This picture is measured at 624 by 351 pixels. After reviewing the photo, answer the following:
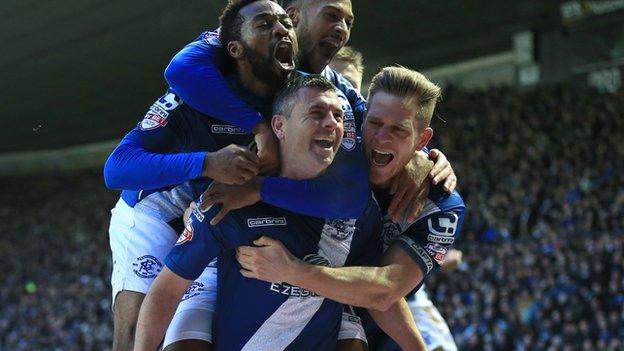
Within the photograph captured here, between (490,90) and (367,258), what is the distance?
22322 mm

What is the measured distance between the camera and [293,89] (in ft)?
13.5

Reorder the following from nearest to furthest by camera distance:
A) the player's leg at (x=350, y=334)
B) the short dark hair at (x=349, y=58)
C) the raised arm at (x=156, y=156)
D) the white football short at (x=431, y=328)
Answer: the raised arm at (x=156, y=156) < the player's leg at (x=350, y=334) < the short dark hair at (x=349, y=58) < the white football short at (x=431, y=328)

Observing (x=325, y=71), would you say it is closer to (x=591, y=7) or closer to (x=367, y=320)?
(x=367, y=320)

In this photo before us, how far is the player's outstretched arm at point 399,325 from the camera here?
444 cm

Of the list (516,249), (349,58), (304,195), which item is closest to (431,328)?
(349,58)

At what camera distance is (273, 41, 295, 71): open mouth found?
440 centimetres

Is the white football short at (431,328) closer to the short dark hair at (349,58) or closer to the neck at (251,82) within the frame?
the short dark hair at (349,58)

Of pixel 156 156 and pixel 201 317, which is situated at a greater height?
pixel 156 156

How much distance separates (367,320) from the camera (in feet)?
15.7

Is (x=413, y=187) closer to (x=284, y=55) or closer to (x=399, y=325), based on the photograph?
(x=399, y=325)

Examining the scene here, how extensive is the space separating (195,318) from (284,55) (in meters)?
1.32

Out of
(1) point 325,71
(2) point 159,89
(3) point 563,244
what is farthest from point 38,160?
(1) point 325,71

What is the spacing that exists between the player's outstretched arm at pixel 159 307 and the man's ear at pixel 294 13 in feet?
5.58

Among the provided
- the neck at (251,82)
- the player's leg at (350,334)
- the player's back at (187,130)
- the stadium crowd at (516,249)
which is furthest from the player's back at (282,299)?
the stadium crowd at (516,249)
